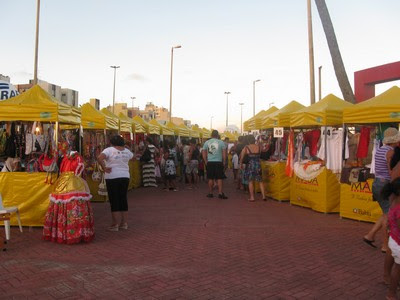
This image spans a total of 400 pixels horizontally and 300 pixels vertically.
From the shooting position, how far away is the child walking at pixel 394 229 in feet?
12.8

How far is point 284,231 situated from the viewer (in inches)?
295

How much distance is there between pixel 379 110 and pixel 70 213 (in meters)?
6.15

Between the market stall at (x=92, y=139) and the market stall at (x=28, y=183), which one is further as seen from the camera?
the market stall at (x=92, y=139)

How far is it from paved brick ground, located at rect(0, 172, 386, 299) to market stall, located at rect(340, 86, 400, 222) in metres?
0.34

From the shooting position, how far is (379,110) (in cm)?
800

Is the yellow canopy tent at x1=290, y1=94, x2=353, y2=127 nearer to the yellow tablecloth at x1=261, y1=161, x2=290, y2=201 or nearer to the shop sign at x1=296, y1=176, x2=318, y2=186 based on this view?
the shop sign at x1=296, y1=176, x2=318, y2=186

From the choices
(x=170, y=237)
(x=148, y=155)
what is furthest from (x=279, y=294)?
(x=148, y=155)

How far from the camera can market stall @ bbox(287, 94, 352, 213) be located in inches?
370

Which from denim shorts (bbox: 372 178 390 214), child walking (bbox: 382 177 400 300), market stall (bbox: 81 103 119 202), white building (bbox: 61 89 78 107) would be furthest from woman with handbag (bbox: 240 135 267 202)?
white building (bbox: 61 89 78 107)

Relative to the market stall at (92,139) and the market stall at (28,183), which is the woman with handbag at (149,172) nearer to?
the market stall at (92,139)

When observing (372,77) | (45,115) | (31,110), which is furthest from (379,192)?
(372,77)

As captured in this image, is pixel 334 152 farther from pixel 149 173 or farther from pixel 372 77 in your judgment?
pixel 372 77

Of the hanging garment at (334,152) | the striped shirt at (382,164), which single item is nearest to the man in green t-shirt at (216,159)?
the hanging garment at (334,152)

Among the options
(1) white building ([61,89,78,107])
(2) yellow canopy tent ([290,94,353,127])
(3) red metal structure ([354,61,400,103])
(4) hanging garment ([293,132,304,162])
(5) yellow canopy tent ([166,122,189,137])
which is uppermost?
(1) white building ([61,89,78,107])
